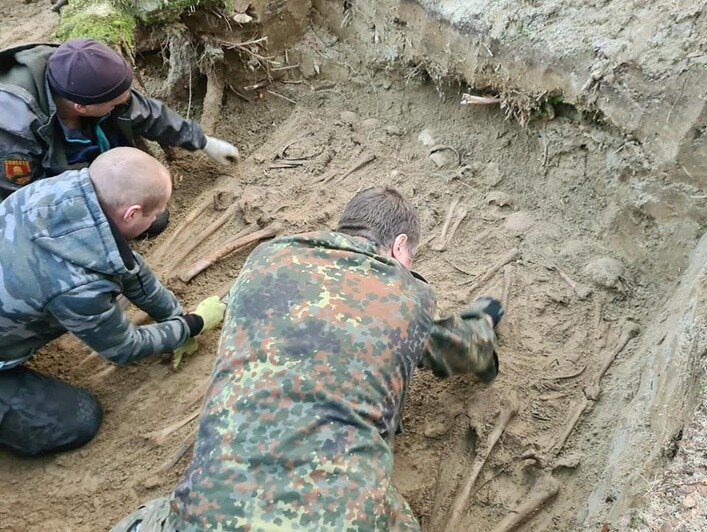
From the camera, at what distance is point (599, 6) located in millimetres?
3709

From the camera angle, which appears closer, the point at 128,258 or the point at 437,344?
the point at 437,344

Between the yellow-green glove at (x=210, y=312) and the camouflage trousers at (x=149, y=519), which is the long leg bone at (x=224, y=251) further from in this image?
the camouflage trousers at (x=149, y=519)

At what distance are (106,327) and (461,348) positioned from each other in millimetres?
1664

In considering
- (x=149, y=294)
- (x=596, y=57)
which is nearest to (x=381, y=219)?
(x=149, y=294)

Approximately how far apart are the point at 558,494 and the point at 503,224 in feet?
5.80

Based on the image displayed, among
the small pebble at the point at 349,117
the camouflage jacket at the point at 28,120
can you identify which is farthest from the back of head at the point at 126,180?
the small pebble at the point at 349,117

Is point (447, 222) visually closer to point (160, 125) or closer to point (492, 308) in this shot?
point (492, 308)

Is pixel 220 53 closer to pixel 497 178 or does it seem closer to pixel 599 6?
pixel 497 178

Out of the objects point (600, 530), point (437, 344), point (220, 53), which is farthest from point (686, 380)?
point (220, 53)

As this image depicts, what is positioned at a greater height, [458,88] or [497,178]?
[458,88]

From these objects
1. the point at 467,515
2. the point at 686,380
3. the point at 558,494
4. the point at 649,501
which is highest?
the point at 686,380

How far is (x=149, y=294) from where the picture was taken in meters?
3.38

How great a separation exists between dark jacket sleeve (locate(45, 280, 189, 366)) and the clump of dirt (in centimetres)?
40

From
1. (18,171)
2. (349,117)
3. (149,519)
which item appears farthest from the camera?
(349,117)
